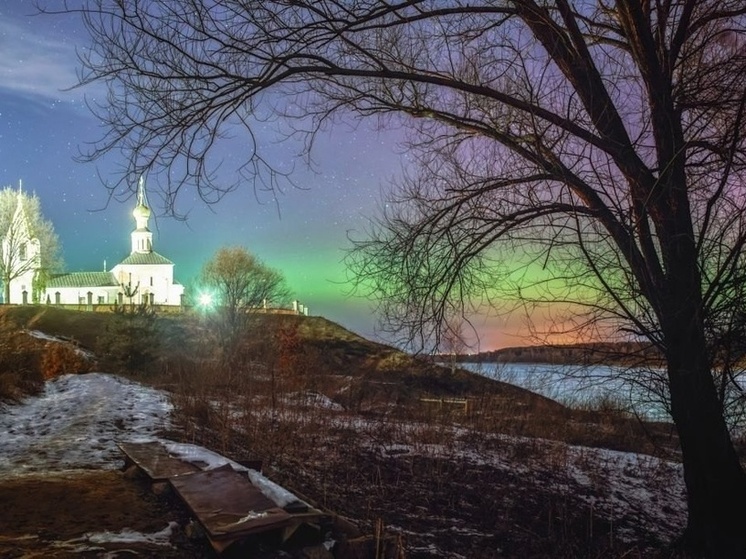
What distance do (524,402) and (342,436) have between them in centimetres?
1006

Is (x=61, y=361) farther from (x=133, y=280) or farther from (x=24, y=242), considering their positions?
(x=133, y=280)

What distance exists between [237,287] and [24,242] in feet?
99.5

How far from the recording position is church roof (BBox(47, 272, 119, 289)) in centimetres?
7931

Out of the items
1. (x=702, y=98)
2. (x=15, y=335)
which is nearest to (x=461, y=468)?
(x=702, y=98)

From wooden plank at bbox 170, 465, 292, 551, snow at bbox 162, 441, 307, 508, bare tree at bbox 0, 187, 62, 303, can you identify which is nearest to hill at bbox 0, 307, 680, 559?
snow at bbox 162, 441, 307, 508

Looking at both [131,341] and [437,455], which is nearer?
[437,455]

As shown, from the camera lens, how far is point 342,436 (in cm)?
1270

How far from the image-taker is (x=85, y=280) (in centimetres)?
8056

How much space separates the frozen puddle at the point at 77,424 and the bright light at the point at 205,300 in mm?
28812

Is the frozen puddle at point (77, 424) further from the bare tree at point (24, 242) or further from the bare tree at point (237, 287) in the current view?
the bare tree at point (24, 242)

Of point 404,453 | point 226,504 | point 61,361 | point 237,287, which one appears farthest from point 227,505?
point 237,287

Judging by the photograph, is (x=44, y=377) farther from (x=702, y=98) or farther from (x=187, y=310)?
(x=187, y=310)

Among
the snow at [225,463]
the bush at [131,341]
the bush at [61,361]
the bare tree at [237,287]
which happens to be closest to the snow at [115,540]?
the snow at [225,463]

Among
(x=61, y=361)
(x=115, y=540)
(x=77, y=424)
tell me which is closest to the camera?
(x=115, y=540)
